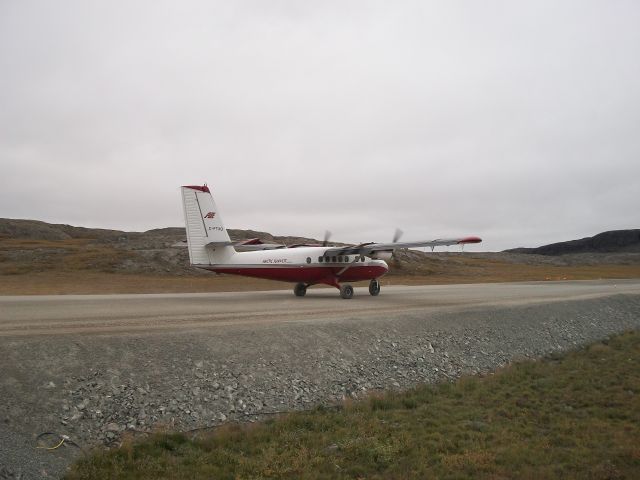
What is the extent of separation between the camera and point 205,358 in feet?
51.4

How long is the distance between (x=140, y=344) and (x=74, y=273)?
49742 mm

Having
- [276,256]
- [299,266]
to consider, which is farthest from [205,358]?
[299,266]

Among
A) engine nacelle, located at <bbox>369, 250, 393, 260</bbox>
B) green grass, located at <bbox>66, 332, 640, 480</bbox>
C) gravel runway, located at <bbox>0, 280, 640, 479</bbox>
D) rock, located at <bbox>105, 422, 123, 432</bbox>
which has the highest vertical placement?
engine nacelle, located at <bbox>369, 250, 393, 260</bbox>

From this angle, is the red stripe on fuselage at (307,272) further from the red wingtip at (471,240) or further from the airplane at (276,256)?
the red wingtip at (471,240)

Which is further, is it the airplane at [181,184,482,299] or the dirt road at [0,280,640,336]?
the airplane at [181,184,482,299]

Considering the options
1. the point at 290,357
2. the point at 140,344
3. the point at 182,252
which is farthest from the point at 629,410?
the point at 182,252

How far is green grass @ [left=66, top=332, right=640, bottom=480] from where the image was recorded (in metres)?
11.1

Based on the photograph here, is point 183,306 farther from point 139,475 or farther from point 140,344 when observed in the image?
point 139,475

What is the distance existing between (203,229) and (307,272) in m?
7.69

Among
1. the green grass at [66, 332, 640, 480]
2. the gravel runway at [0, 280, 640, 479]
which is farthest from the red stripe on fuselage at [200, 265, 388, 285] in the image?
the green grass at [66, 332, 640, 480]

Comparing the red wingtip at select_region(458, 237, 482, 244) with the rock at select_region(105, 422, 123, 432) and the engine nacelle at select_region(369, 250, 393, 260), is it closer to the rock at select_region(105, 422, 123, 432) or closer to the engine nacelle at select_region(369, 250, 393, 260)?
the engine nacelle at select_region(369, 250, 393, 260)

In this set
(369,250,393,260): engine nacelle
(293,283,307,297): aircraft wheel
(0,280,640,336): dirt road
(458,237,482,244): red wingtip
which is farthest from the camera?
(369,250,393,260): engine nacelle

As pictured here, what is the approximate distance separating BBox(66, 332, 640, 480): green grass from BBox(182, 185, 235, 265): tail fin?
17.7m

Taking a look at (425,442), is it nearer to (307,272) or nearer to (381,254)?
(307,272)
